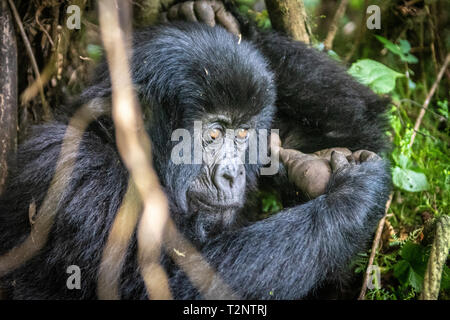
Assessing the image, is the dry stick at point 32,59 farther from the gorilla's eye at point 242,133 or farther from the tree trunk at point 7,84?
the gorilla's eye at point 242,133

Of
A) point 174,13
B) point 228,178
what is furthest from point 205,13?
point 228,178

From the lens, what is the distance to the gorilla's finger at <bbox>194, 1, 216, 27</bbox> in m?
3.93

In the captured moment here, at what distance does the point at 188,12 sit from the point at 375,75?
175 cm

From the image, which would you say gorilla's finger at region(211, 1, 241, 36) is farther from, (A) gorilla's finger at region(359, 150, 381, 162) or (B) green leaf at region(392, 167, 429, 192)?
(B) green leaf at region(392, 167, 429, 192)

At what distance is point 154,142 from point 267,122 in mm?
960

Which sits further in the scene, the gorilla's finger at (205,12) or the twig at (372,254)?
the gorilla's finger at (205,12)

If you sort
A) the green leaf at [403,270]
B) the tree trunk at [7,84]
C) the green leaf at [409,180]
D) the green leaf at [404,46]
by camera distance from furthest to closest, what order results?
the green leaf at [404,46]
the green leaf at [409,180]
the tree trunk at [7,84]
the green leaf at [403,270]

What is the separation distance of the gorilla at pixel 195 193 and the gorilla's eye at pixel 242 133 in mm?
10

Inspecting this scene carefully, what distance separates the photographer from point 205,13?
3.95 metres

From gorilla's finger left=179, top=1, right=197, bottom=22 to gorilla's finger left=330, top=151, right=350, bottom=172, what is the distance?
1.52 m

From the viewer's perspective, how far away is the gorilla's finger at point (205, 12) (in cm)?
393

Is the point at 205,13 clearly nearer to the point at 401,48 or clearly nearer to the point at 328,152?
the point at 328,152

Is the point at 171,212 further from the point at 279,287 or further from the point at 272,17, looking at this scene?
the point at 272,17

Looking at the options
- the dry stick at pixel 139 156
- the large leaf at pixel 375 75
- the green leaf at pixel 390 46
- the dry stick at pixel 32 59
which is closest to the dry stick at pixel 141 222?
the dry stick at pixel 139 156
